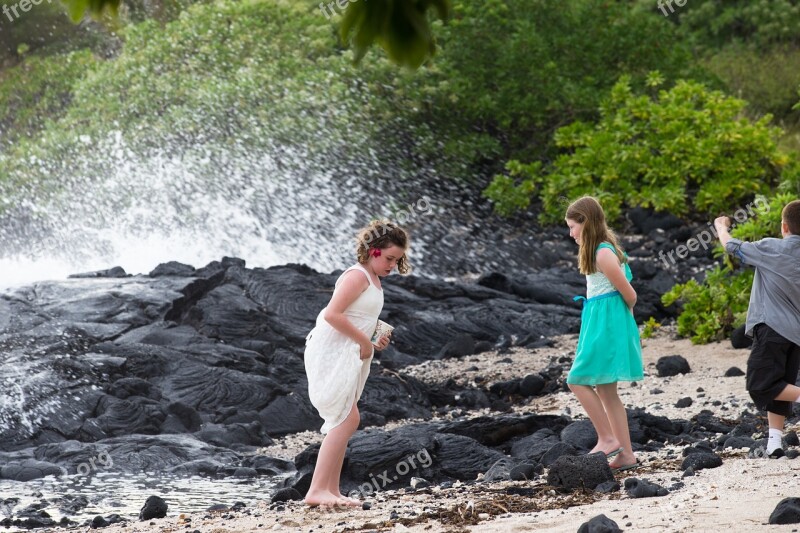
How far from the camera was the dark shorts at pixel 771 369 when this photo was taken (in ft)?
20.8

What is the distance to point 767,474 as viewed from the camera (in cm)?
559

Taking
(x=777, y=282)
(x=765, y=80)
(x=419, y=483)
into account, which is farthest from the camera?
(x=765, y=80)

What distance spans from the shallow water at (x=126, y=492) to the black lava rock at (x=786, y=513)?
316cm

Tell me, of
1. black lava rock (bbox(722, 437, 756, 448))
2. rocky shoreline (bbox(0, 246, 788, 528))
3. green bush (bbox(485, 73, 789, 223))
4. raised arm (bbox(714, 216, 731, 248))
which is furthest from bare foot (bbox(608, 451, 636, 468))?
green bush (bbox(485, 73, 789, 223))

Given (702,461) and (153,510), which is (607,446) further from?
(153,510)


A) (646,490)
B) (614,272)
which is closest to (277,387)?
(614,272)

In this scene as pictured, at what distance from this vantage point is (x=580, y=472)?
573 cm

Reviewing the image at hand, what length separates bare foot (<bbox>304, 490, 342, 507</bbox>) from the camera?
5879mm

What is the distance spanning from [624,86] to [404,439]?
44.4 ft

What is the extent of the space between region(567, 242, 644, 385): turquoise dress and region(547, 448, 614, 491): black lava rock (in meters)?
0.67

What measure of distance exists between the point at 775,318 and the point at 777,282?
22cm

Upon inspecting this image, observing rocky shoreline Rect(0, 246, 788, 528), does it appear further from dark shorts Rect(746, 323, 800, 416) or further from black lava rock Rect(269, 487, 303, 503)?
dark shorts Rect(746, 323, 800, 416)

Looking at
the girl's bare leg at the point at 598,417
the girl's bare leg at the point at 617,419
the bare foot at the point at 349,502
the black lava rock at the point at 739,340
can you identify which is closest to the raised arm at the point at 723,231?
the girl's bare leg at the point at 617,419

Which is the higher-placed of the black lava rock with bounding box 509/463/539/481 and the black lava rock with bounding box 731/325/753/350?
the black lava rock with bounding box 731/325/753/350
